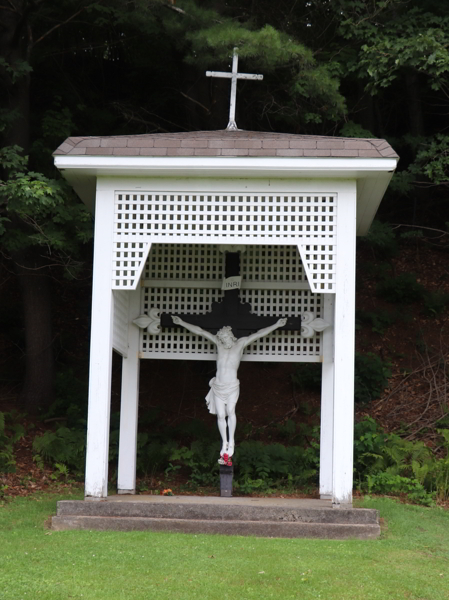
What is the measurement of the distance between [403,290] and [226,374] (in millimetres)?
7718

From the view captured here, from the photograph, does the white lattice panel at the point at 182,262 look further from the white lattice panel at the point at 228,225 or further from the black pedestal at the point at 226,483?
the black pedestal at the point at 226,483

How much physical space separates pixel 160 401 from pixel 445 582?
8345 millimetres

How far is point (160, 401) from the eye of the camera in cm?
1422

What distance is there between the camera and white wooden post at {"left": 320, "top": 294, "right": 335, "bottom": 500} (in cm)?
976

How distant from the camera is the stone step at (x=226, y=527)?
7.59m

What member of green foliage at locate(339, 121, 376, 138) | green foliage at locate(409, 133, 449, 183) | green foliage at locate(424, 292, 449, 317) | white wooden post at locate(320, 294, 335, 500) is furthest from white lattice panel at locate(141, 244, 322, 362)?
green foliage at locate(424, 292, 449, 317)

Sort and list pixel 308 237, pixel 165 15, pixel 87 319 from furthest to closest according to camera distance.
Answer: pixel 87 319 < pixel 165 15 < pixel 308 237

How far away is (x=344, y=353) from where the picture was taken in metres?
8.03

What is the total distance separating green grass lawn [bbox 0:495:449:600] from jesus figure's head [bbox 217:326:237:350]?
8.77 ft

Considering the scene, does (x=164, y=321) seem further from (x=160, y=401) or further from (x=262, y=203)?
(x=160, y=401)

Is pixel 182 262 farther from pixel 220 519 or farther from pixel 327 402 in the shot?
pixel 220 519

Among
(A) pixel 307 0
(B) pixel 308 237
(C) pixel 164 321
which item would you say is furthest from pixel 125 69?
(B) pixel 308 237

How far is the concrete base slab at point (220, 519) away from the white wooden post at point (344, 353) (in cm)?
29

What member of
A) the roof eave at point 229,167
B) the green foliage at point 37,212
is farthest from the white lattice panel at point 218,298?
the roof eave at point 229,167
